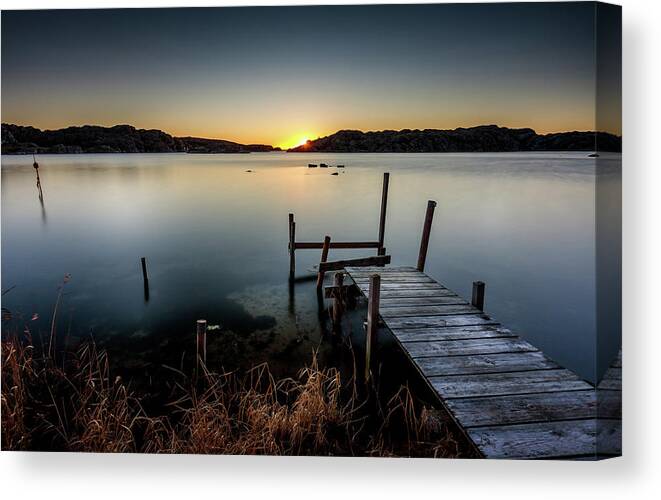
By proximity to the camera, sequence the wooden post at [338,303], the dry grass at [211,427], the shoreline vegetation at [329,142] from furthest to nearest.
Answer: the wooden post at [338,303] < the shoreline vegetation at [329,142] < the dry grass at [211,427]

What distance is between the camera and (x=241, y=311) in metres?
5.59

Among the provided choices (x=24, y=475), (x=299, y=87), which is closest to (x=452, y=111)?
(x=299, y=87)

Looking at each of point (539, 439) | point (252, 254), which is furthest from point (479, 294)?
point (252, 254)

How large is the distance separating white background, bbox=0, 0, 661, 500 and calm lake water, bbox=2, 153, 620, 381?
0.15 m

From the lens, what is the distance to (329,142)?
5094 millimetres

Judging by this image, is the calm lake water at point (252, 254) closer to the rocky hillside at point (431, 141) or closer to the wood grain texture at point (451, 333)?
the rocky hillside at point (431, 141)

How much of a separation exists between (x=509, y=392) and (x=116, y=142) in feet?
13.7

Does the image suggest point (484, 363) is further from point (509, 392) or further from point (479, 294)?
point (479, 294)

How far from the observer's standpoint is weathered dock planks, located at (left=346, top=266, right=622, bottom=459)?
228 centimetres

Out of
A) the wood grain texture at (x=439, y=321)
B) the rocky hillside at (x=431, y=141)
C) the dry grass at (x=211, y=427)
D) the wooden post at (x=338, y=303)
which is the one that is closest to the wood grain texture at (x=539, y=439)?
the dry grass at (x=211, y=427)

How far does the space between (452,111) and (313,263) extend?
365cm

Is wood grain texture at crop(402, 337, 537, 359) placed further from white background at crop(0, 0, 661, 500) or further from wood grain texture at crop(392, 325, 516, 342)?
white background at crop(0, 0, 661, 500)

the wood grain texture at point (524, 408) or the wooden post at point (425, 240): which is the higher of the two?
the wooden post at point (425, 240)

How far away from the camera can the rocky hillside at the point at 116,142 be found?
400 cm
